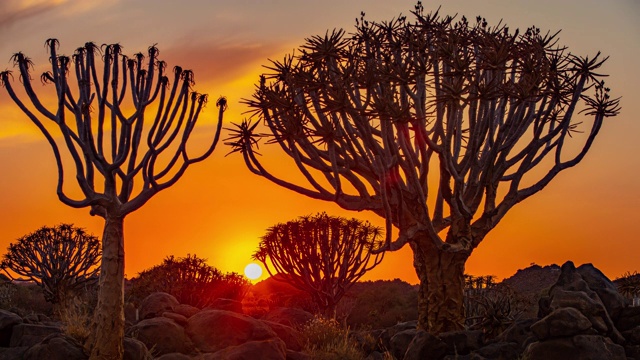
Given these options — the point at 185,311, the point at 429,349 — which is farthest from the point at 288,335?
the point at 429,349

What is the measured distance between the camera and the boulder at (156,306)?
20.2m

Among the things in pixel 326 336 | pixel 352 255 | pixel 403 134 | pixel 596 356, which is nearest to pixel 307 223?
pixel 352 255

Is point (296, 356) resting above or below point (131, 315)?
below

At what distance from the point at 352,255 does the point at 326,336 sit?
5740mm

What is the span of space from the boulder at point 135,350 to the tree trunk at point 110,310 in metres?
0.36

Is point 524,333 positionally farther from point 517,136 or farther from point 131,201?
point 131,201

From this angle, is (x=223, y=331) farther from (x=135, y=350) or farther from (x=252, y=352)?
(x=135, y=350)

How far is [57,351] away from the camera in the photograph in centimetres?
1518

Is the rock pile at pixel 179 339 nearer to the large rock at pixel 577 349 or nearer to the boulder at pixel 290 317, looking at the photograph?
the boulder at pixel 290 317

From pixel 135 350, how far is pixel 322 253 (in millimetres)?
8928

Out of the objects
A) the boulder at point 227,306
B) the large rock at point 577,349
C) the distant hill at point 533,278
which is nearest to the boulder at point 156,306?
the boulder at point 227,306

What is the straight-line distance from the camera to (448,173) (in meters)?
14.3

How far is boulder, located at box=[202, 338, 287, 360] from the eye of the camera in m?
15.4

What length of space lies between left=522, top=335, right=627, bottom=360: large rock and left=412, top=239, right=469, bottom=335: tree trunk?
9.99 ft
